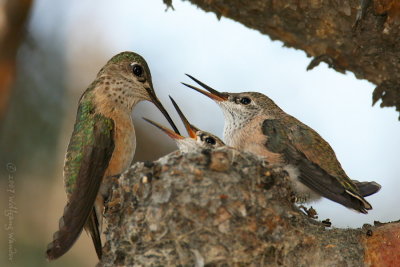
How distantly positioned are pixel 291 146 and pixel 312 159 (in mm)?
171

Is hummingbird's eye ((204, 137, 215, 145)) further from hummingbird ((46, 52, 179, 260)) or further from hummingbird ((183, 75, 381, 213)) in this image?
hummingbird ((46, 52, 179, 260))

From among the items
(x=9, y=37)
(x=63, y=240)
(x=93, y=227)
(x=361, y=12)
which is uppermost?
(x=361, y=12)

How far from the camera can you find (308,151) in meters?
5.10

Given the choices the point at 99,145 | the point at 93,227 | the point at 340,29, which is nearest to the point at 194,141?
the point at 99,145

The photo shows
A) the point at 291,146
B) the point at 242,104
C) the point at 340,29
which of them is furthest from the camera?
the point at 242,104

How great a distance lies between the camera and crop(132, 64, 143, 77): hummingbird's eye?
17.3 ft

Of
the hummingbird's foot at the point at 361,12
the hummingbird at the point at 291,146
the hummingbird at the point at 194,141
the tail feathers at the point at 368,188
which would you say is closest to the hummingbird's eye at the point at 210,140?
the hummingbird at the point at 194,141

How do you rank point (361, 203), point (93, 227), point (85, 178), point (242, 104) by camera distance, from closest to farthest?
1. point (85, 178)
2. point (361, 203)
3. point (93, 227)
4. point (242, 104)

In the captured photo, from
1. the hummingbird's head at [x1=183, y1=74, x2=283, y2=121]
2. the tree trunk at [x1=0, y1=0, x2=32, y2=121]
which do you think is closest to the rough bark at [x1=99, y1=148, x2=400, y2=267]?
the tree trunk at [x1=0, y1=0, x2=32, y2=121]

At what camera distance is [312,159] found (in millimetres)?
5055

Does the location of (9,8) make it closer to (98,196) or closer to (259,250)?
(98,196)

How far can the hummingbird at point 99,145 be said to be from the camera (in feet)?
14.4

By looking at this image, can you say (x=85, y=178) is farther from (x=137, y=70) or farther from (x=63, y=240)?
(x=137, y=70)

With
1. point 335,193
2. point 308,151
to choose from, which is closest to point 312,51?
point 308,151
